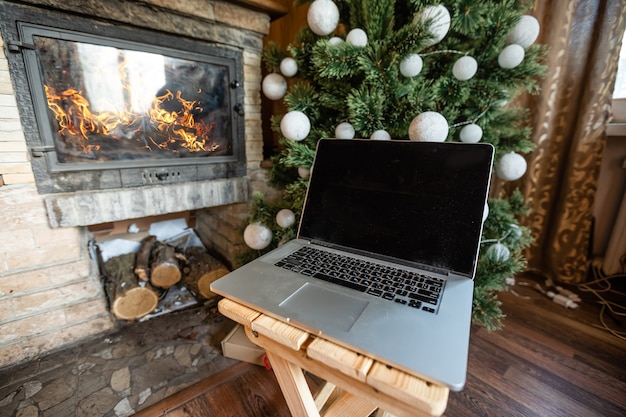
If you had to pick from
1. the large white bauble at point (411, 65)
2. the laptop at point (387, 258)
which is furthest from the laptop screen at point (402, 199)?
the large white bauble at point (411, 65)

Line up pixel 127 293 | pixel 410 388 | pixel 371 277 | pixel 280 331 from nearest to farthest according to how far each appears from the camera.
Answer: pixel 410 388 → pixel 280 331 → pixel 371 277 → pixel 127 293

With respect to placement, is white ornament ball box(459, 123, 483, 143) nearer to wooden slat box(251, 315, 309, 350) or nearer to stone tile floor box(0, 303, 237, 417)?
wooden slat box(251, 315, 309, 350)

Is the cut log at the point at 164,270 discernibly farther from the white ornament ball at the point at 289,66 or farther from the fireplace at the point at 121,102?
the white ornament ball at the point at 289,66

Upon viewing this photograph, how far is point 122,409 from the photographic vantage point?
2.84 feet

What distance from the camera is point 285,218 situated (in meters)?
1.00

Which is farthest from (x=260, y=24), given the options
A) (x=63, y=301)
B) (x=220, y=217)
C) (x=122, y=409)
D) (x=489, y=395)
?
(x=489, y=395)

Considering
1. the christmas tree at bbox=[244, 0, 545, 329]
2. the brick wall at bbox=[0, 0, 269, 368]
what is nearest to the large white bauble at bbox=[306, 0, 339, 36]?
the christmas tree at bbox=[244, 0, 545, 329]

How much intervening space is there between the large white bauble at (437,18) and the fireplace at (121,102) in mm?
795

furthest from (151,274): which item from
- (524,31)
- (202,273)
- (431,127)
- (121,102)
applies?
(524,31)

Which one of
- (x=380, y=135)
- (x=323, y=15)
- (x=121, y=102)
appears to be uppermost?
(x=323, y=15)

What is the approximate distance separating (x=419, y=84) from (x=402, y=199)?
1.42 ft

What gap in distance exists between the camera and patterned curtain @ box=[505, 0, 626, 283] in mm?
1201

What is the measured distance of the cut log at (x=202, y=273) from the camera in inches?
53.8

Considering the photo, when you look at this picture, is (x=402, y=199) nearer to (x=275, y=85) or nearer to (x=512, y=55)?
(x=512, y=55)
